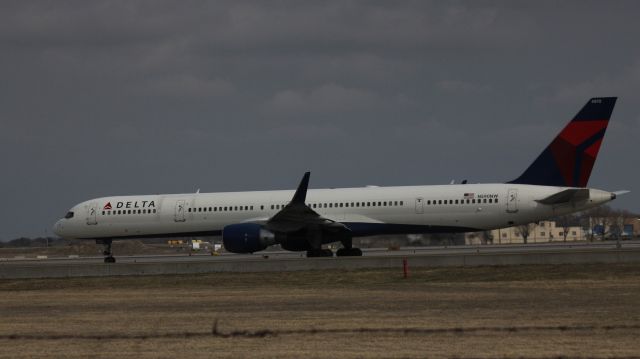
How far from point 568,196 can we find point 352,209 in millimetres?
9207

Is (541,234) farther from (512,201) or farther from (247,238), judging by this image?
(247,238)

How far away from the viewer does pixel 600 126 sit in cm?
4247

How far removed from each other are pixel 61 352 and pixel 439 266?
65.5 feet

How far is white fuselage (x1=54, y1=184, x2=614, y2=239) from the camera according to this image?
4222cm

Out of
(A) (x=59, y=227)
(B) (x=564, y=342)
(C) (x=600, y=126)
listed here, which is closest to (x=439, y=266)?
(C) (x=600, y=126)

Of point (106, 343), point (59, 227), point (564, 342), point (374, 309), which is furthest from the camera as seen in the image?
point (59, 227)

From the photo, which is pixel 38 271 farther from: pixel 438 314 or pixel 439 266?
pixel 438 314

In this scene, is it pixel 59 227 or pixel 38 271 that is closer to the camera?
pixel 38 271

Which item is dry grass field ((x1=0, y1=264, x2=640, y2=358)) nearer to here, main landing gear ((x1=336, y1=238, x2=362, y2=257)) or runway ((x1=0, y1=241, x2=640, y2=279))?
runway ((x1=0, y1=241, x2=640, y2=279))

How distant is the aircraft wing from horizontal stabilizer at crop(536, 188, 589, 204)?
8.95m

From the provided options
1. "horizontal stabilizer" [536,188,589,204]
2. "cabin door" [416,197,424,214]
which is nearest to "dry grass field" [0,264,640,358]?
"horizontal stabilizer" [536,188,589,204]

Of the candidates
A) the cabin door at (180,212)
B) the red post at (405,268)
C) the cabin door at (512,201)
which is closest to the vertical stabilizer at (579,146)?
the cabin door at (512,201)

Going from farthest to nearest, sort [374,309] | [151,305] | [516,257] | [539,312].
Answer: [516,257] < [151,305] < [374,309] < [539,312]

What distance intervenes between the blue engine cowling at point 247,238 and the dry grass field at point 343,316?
9085 mm
